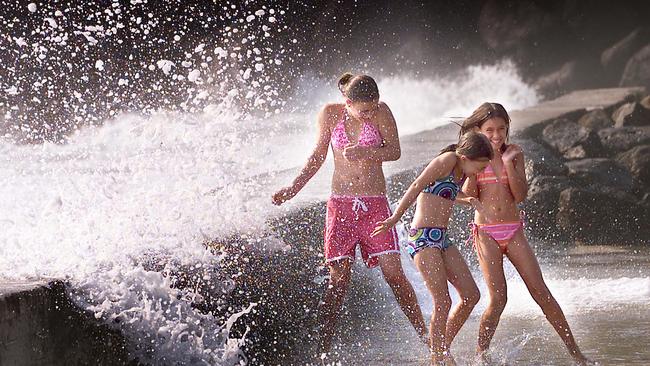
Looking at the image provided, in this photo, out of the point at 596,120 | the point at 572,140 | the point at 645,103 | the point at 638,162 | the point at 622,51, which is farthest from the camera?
the point at 622,51

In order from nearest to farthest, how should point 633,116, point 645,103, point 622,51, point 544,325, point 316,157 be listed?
point 316,157 → point 544,325 → point 633,116 → point 645,103 → point 622,51

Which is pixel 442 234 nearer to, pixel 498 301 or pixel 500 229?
pixel 500 229

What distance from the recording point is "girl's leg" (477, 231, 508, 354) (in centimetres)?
416

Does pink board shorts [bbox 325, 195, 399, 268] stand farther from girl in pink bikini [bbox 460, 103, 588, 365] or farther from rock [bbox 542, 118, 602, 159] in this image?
rock [bbox 542, 118, 602, 159]

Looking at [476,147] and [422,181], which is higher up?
[476,147]

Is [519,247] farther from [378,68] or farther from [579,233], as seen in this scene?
[378,68]

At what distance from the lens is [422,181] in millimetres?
4137

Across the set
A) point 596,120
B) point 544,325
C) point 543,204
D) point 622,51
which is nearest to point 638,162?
point 543,204

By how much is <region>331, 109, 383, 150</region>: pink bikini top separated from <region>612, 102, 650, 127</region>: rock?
1118 centimetres

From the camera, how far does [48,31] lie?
19.3 meters

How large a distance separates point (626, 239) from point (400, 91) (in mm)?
9892

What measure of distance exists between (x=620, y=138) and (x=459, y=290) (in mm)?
9781

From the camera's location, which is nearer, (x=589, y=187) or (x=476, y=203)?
(x=476, y=203)

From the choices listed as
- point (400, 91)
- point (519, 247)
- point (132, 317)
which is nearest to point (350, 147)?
point (519, 247)
